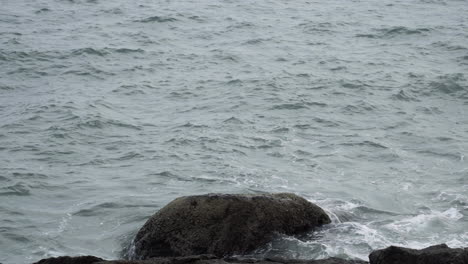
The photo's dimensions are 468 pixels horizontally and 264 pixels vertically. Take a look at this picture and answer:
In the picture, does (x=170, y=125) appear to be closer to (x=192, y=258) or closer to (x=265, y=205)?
(x=265, y=205)

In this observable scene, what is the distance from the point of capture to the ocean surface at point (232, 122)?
42.8ft

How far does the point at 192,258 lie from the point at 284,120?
34.8 ft

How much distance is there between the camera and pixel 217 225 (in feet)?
35.6

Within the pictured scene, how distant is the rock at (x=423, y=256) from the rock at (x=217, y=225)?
8.76 feet

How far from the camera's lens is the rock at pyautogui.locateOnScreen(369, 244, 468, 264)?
324 inches

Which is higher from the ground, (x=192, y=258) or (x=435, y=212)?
(x=192, y=258)

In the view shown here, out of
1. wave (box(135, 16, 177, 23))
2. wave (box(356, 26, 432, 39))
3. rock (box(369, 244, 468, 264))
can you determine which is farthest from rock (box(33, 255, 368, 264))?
wave (box(135, 16, 177, 23))

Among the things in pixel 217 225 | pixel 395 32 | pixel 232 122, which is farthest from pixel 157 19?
pixel 217 225

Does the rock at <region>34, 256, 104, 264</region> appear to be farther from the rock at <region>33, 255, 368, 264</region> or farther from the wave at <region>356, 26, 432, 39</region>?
the wave at <region>356, 26, 432, 39</region>

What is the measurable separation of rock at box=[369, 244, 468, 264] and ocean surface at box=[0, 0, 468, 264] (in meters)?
2.47

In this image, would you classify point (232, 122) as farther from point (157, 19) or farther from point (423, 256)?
point (157, 19)

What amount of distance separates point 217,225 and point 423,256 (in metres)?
3.40

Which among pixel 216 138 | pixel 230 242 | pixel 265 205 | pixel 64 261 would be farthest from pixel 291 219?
pixel 216 138

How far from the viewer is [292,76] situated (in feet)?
76.1
